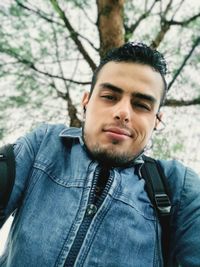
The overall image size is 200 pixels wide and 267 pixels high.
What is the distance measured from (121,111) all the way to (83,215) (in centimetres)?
40

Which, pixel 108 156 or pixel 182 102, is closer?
pixel 108 156

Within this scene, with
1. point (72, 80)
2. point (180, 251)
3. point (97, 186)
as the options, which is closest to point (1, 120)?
point (72, 80)

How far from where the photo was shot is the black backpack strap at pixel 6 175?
37.5 inches

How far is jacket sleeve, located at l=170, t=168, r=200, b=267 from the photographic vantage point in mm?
1026

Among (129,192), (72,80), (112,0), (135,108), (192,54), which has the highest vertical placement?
(112,0)

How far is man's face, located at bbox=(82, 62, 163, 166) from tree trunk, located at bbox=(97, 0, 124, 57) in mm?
1163

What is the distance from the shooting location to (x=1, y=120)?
284 cm

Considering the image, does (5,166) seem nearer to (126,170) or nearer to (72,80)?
(126,170)

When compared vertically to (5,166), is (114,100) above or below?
above

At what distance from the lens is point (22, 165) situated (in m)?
1.05

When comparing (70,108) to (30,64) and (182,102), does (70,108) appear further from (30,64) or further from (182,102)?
(182,102)

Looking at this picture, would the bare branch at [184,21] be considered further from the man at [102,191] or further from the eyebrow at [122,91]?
the eyebrow at [122,91]

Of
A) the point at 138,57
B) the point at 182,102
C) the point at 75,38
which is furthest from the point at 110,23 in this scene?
the point at 138,57

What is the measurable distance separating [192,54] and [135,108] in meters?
1.75
